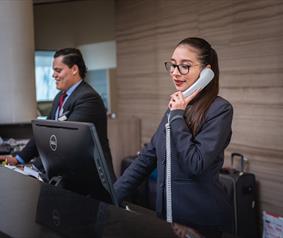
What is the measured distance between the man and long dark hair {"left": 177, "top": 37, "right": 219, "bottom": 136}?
784 millimetres

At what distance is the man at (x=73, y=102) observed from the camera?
2629 mm

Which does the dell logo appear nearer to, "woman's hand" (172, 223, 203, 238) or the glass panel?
"woman's hand" (172, 223, 203, 238)

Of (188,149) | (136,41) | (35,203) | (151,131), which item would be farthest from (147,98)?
(35,203)

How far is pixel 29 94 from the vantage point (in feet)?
13.2

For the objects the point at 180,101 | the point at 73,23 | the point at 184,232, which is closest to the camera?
the point at 184,232

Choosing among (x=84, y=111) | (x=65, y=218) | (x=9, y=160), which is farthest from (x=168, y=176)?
(x=9, y=160)

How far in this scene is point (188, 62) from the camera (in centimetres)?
177

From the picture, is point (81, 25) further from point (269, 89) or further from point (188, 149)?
point (188, 149)

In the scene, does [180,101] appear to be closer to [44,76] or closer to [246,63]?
[246,63]

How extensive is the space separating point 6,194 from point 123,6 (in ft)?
13.8

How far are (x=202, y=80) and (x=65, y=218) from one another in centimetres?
84

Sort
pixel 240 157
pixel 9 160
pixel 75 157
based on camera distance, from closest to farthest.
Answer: pixel 75 157
pixel 9 160
pixel 240 157

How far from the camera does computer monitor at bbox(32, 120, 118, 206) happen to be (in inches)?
53.3

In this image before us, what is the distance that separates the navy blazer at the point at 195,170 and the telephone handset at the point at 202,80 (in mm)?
84
